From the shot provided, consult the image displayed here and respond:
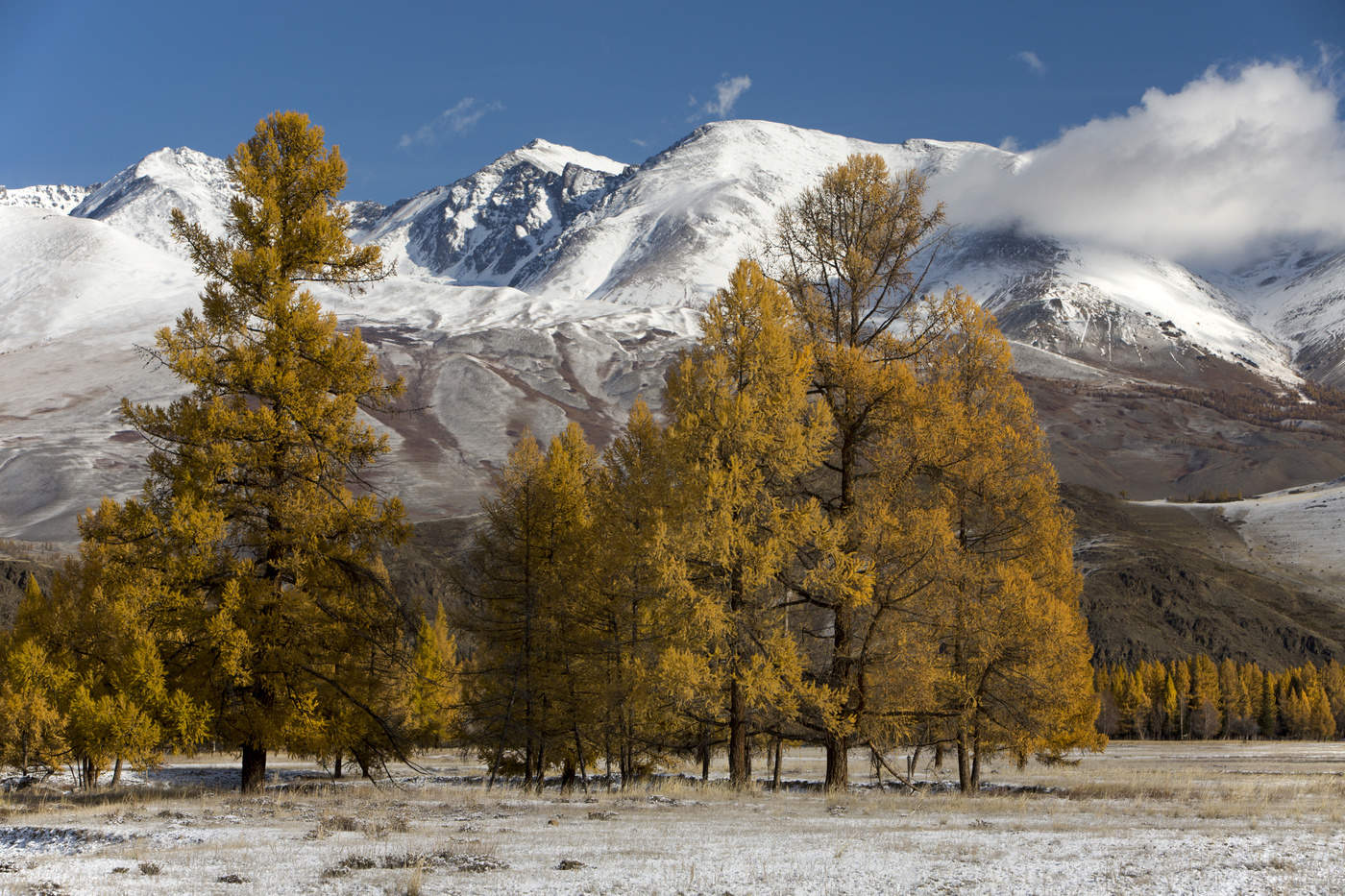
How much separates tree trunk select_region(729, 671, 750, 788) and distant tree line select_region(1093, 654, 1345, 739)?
101m

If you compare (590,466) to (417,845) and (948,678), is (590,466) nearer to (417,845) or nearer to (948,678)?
(948,678)

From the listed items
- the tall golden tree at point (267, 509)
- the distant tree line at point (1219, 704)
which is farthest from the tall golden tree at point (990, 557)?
the distant tree line at point (1219, 704)

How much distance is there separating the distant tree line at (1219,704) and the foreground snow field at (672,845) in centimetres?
10392

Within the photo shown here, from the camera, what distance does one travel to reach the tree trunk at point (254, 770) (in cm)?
1805

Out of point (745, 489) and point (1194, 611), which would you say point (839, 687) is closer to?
point (745, 489)

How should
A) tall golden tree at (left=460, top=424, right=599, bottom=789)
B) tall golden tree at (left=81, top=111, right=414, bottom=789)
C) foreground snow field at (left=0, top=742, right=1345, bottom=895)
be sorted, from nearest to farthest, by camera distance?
foreground snow field at (left=0, top=742, right=1345, bottom=895) → tall golden tree at (left=81, top=111, right=414, bottom=789) → tall golden tree at (left=460, top=424, right=599, bottom=789)

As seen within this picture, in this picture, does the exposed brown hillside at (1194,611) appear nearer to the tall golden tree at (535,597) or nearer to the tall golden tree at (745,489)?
the tall golden tree at (535,597)

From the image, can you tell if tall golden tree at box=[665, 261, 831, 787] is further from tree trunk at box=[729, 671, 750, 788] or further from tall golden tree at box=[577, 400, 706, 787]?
tall golden tree at box=[577, 400, 706, 787]

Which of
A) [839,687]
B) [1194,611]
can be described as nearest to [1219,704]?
[1194,611]

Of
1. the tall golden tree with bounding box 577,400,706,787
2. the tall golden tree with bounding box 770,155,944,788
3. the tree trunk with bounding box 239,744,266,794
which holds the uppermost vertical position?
the tall golden tree with bounding box 770,155,944,788

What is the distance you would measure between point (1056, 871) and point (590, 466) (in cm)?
1947

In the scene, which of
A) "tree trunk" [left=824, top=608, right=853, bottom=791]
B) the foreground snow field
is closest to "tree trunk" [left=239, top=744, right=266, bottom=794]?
the foreground snow field

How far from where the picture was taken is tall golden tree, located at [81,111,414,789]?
55.5 feet

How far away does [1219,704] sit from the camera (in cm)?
11431
